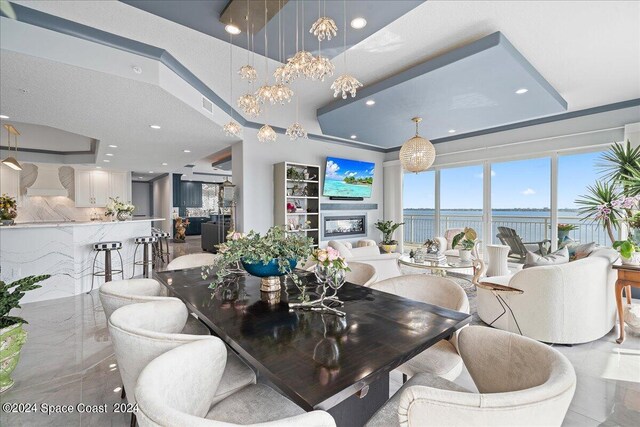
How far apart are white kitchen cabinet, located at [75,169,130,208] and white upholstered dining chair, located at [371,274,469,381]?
9.36m

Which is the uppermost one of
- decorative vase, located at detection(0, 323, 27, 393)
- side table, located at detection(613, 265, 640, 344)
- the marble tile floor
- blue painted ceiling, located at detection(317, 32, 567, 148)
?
blue painted ceiling, located at detection(317, 32, 567, 148)

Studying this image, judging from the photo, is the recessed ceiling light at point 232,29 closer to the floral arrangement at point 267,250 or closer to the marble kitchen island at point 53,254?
the floral arrangement at point 267,250

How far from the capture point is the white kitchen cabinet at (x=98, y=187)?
26.6 feet

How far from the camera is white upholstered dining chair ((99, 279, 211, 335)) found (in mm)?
1730

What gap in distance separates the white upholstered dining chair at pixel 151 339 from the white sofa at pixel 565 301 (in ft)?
8.73

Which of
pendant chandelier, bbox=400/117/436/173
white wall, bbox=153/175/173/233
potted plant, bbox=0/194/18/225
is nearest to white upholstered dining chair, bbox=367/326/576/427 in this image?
pendant chandelier, bbox=400/117/436/173

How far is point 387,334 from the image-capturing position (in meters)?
1.30

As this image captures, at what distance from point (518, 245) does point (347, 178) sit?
12.0 ft

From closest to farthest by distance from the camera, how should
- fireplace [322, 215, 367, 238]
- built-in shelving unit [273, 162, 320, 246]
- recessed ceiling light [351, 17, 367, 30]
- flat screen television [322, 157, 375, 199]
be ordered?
recessed ceiling light [351, 17, 367, 30], built-in shelving unit [273, 162, 320, 246], flat screen television [322, 157, 375, 199], fireplace [322, 215, 367, 238]

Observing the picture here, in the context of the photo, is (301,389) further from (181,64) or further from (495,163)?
(495,163)

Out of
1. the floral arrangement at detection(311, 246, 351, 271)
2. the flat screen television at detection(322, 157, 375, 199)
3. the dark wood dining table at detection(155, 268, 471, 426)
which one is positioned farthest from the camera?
the flat screen television at detection(322, 157, 375, 199)

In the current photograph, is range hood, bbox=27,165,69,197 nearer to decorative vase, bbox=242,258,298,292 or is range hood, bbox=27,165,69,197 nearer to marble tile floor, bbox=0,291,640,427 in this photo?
marble tile floor, bbox=0,291,640,427

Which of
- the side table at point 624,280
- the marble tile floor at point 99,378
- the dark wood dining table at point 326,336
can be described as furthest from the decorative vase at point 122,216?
the side table at point 624,280

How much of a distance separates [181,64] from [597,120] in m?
6.28
